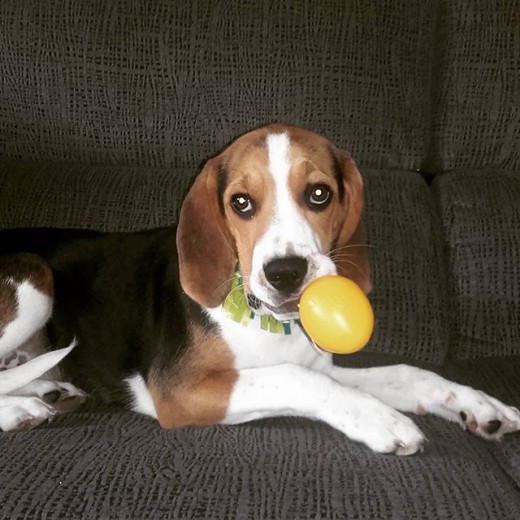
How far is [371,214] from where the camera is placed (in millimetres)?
2826

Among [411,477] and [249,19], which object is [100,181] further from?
[411,477]

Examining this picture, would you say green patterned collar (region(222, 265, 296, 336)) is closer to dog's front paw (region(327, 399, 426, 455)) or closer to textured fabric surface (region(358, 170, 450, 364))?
dog's front paw (region(327, 399, 426, 455))

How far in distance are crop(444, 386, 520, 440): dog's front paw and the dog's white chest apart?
52 centimetres

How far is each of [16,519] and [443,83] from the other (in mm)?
2308

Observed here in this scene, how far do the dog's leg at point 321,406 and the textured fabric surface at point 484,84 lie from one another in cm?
135

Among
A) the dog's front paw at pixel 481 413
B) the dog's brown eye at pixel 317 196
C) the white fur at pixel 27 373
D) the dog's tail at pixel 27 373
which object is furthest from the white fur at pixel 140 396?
the dog's front paw at pixel 481 413

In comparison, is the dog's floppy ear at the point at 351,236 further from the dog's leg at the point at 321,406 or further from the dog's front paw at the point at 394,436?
the dog's front paw at the point at 394,436

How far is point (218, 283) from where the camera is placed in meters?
2.23

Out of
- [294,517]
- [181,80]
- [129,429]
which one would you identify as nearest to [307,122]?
[181,80]

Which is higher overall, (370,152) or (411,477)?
(370,152)

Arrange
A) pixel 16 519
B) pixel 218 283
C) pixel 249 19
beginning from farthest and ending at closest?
pixel 249 19 → pixel 218 283 → pixel 16 519

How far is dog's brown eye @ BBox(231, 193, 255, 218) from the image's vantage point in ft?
7.07

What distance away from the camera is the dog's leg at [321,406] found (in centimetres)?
186

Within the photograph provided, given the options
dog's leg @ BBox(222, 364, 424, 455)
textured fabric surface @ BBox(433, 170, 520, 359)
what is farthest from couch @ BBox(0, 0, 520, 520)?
dog's leg @ BBox(222, 364, 424, 455)
